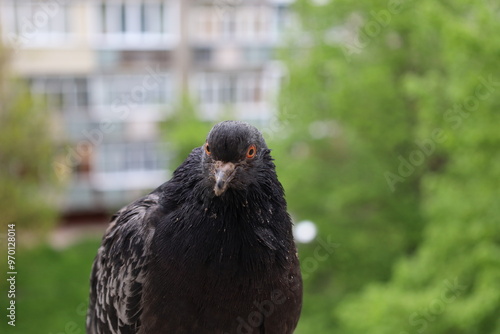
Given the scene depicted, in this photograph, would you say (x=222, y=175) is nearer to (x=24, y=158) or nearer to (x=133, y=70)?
(x=24, y=158)

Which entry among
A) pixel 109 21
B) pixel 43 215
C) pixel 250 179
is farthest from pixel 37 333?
pixel 250 179

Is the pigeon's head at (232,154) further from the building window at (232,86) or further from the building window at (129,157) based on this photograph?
the building window at (232,86)

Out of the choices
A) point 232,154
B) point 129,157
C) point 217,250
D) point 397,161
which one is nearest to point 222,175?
point 232,154

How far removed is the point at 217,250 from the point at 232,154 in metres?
0.60

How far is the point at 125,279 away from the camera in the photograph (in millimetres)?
3807

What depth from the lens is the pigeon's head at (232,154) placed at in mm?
3367

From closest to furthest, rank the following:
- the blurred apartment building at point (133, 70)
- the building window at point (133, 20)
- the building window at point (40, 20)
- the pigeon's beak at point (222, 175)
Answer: the pigeon's beak at point (222, 175) < the building window at point (40, 20) < the blurred apartment building at point (133, 70) < the building window at point (133, 20)

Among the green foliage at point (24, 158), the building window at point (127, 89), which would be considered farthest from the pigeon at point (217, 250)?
the building window at point (127, 89)

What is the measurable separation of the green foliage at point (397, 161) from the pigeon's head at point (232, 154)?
6996 millimetres

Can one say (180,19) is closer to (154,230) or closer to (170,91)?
(170,91)

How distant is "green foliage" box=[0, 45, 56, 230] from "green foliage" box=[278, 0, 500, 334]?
7.81 m

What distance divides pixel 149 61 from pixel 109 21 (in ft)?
7.96

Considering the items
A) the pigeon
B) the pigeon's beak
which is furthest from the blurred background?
the pigeon's beak

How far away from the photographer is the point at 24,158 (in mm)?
17641
